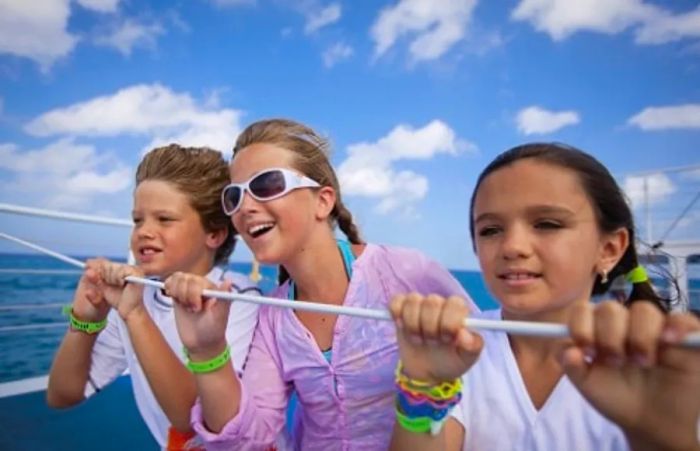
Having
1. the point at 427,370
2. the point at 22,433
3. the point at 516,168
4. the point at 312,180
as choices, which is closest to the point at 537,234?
the point at 516,168

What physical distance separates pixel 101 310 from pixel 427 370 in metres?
0.89

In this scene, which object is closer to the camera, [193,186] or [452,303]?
[452,303]

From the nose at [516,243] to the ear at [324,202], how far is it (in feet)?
1.69

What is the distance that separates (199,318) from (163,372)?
0.63 feet

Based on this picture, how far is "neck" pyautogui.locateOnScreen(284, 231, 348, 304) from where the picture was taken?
1.15m

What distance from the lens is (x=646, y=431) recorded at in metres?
0.57

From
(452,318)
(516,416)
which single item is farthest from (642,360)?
(516,416)

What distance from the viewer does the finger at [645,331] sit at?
469 mm

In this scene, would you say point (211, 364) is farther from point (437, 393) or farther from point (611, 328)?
point (611, 328)

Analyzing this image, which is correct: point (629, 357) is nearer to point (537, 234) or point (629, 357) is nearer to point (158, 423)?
point (537, 234)

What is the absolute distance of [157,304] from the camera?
1.31 m

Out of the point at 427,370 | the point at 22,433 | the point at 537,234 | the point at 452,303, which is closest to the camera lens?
→ the point at 452,303

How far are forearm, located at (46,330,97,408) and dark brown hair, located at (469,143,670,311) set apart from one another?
1000mm

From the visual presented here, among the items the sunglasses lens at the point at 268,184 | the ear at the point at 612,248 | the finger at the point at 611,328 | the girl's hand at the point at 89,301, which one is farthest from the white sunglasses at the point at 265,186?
the finger at the point at 611,328
